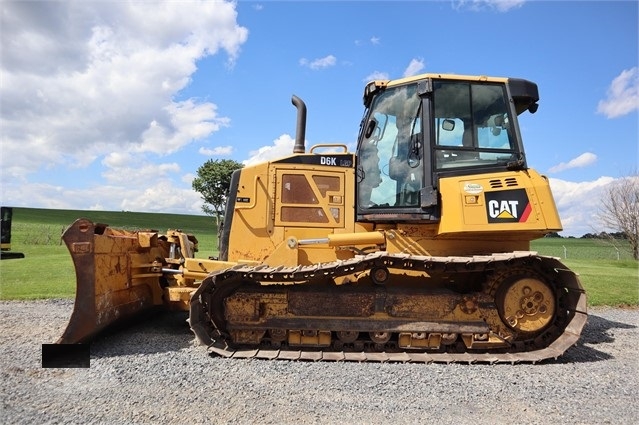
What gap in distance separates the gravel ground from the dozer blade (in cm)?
42

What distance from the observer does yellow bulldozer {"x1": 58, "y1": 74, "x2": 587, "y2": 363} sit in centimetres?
555

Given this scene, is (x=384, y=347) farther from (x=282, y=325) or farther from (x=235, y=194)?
(x=235, y=194)

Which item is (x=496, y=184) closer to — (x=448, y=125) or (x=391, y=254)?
(x=448, y=125)

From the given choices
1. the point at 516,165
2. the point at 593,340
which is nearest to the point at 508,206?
the point at 516,165

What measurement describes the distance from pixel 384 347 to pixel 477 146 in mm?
2976

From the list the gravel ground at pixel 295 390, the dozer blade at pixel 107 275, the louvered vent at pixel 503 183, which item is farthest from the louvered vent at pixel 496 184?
the dozer blade at pixel 107 275

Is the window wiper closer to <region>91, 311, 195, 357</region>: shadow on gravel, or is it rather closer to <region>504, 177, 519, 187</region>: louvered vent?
<region>504, 177, 519, 187</region>: louvered vent

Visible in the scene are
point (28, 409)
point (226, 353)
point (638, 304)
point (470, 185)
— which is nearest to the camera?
point (28, 409)

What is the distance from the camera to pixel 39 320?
7.49m

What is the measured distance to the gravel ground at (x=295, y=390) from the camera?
3.66 m

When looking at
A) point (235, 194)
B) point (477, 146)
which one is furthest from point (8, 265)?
point (477, 146)

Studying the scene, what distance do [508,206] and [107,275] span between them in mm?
5324

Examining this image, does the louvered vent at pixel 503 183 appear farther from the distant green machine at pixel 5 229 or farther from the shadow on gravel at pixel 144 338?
the distant green machine at pixel 5 229

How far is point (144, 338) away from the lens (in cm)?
622
